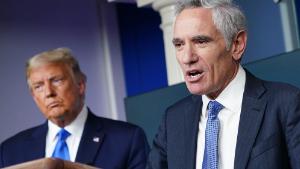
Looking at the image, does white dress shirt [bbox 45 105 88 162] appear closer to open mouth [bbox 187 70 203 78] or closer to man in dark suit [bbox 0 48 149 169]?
man in dark suit [bbox 0 48 149 169]

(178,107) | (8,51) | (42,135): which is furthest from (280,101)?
(8,51)

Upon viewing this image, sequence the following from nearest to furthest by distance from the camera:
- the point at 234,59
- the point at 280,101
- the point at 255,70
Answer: the point at 280,101 < the point at 234,59 < the point at 255,70

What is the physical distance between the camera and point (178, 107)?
6.33 ft

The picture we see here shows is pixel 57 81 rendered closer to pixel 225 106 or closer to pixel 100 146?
pixel 100 146

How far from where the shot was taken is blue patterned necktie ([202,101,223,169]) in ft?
5.56

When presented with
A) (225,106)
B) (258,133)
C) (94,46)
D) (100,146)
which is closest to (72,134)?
(100,146)

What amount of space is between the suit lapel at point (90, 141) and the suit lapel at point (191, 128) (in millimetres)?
752

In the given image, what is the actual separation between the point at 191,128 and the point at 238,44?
0.28m

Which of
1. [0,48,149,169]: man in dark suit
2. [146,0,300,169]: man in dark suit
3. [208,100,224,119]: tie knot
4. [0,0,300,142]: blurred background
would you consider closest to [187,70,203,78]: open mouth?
[146,0,300,169]: man in dark suit

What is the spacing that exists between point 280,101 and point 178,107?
36cm

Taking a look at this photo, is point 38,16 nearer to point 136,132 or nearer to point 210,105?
point 136,132

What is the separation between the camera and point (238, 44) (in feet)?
5.95

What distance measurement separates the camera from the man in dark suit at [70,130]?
2535 millimetres

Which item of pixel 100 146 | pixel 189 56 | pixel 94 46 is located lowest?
pixel 100 146
